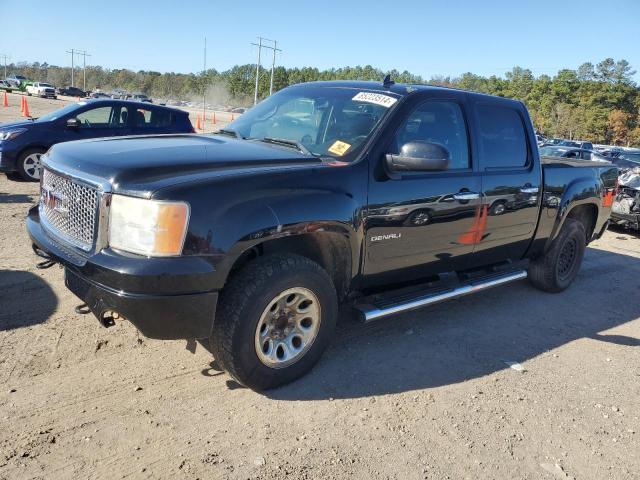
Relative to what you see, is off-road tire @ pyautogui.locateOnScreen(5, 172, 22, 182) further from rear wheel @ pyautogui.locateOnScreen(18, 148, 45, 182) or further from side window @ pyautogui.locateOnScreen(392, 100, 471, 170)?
side window @ pyautogui.locateOnScreen(392, 100, 471, 170)

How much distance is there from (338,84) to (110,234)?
7.95 ft

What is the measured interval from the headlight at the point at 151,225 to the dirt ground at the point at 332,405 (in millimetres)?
1008

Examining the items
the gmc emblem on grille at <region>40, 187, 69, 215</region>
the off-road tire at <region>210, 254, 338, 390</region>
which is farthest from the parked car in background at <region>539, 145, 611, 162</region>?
the gmc emblem on grille at <region>40, 187, 69, 215</region>

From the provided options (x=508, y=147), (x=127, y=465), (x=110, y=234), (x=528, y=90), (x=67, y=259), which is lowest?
(x=127, y=465)

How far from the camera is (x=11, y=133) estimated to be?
29.5ft

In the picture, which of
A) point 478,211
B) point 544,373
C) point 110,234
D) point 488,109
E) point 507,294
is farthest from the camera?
point 507,294

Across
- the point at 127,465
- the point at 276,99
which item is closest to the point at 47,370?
the point at 127,465

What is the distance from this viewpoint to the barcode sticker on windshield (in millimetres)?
3777

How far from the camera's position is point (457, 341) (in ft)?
14.0

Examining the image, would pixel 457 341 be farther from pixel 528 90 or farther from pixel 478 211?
pixel 528 90

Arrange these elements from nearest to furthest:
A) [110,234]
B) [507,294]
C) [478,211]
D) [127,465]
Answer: [127,465]
[110,234]
[478,211]
[507,294]

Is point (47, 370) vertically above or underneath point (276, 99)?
underneath

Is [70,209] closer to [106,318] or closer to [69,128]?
[106,318]

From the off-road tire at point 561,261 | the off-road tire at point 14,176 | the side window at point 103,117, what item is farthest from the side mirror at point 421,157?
the off-road tire at point 14,176
